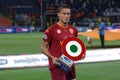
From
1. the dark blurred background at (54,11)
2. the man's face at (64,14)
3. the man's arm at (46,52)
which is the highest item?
the man's face at (64,14)

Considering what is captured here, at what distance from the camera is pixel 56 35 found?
6.87m

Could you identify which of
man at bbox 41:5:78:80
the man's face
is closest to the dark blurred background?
man at bbox 41:5:78:80

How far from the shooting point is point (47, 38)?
6.88 meters

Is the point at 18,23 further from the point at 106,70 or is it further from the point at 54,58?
the point at 54,58

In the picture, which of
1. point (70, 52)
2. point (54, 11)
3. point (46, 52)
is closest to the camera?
point (70, 52)

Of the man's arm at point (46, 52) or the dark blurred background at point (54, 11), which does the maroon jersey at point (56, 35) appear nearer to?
the man's arm at point (46, 52)

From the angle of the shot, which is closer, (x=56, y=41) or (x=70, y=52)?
(x=70, y=52)

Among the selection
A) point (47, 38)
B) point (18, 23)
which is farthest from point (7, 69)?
point (18, 23)

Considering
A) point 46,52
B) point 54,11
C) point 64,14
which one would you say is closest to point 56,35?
point 46,52

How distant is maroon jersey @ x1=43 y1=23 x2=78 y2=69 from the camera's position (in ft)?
22.5

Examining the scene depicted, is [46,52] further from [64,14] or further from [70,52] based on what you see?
[64,14]

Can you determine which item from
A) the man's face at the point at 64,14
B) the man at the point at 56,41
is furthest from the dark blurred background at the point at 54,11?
the man's face at the point at 64,14

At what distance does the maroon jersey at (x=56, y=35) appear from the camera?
6852 millimetres

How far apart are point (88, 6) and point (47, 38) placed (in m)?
57.1
